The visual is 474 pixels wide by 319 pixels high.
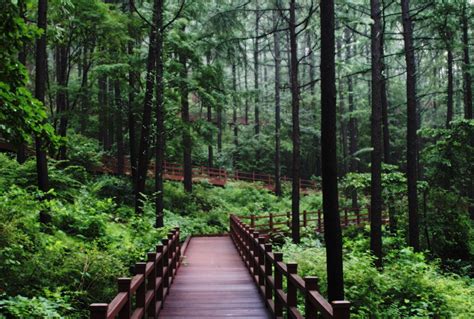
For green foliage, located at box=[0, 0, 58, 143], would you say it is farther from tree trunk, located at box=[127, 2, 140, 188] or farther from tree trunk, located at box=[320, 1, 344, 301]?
tree trunk, located at box=[127, 2, 140, 188]

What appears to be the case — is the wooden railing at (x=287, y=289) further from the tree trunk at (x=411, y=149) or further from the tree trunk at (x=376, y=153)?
the tree trunk at (x=411, y=149)

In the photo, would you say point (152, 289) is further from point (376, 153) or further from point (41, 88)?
point (376, 153)

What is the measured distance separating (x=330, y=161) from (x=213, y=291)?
3.80 metres

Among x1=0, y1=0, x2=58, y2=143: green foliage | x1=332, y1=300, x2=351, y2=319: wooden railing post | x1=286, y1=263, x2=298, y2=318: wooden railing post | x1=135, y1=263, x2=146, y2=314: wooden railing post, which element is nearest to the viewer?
x1=332, y1=300, x2=351, y2=319: wooden railing post

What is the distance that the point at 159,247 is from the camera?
26.2ft

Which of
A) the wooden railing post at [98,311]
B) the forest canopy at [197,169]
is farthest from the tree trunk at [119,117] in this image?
the wooden railing post at [98,311]

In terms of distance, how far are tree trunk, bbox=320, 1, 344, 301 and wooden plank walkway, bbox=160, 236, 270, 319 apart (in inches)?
50.6

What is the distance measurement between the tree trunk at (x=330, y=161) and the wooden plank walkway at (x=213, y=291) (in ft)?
4.22

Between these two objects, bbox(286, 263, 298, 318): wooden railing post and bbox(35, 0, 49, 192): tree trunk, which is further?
bbox(35, 0, 49, 192): tree trunk

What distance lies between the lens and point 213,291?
891cm

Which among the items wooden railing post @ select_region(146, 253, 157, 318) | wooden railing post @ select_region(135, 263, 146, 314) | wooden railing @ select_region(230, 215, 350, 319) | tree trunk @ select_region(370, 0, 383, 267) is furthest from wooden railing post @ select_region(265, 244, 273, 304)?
tree trunk @ select_region(370, 0, 383, 267)

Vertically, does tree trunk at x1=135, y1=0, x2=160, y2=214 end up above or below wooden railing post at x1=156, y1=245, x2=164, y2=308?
above

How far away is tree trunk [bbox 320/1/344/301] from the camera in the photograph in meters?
7.01

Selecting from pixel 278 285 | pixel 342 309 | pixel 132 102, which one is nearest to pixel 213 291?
pixel 278 285
